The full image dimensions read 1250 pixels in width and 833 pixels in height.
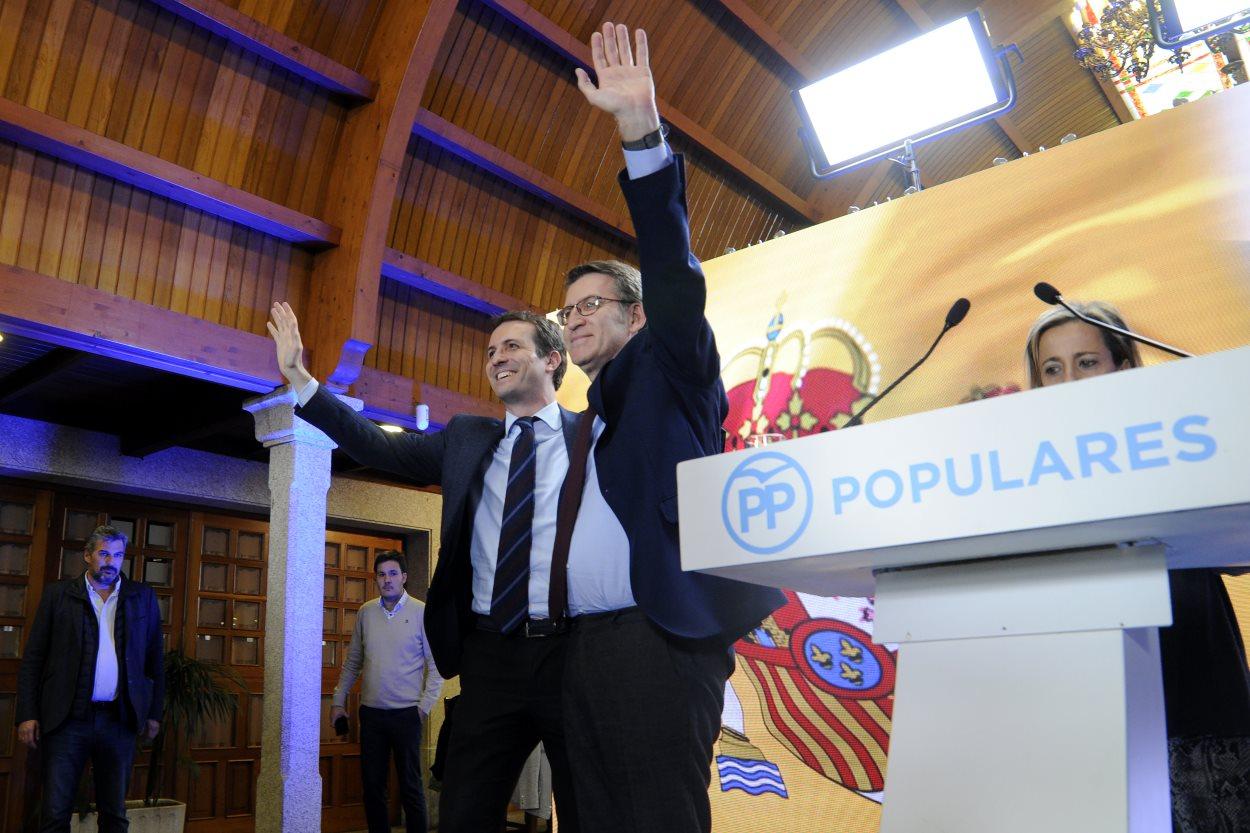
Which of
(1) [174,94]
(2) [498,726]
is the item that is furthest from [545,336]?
(1) [174,94]

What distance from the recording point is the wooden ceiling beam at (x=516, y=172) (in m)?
5.82

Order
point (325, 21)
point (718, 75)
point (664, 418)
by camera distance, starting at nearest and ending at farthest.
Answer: point (664, 418)
point (325, 21)
point (718, 75)

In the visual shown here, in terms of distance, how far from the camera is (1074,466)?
0.76 meters

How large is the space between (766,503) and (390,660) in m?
4.57

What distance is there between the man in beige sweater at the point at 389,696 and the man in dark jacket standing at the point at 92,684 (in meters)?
0.94

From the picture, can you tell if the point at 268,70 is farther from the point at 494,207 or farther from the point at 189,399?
the point at 189,399

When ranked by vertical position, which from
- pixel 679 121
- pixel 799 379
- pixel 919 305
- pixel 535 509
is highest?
pixel 679 121

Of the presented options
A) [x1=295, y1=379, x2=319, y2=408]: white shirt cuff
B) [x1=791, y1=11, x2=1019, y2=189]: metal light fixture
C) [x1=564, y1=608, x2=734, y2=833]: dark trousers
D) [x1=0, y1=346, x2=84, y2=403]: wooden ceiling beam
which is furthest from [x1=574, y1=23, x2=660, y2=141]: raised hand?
[x1=0, y1=346, x2=84, y2=403]: wooden ceiling beam

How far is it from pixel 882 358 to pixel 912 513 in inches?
77.2

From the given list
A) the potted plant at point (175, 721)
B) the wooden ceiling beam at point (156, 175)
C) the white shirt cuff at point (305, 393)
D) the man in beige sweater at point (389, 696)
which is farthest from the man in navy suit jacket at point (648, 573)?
the potted plant at point (175, 721)

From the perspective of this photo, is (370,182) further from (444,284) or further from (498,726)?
(498,726)

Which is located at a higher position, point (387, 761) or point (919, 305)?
point (919, 305)

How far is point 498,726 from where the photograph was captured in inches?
67.4

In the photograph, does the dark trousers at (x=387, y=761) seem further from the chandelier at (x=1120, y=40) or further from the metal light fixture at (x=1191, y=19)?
the chandelier at (x=1120, y=40)
